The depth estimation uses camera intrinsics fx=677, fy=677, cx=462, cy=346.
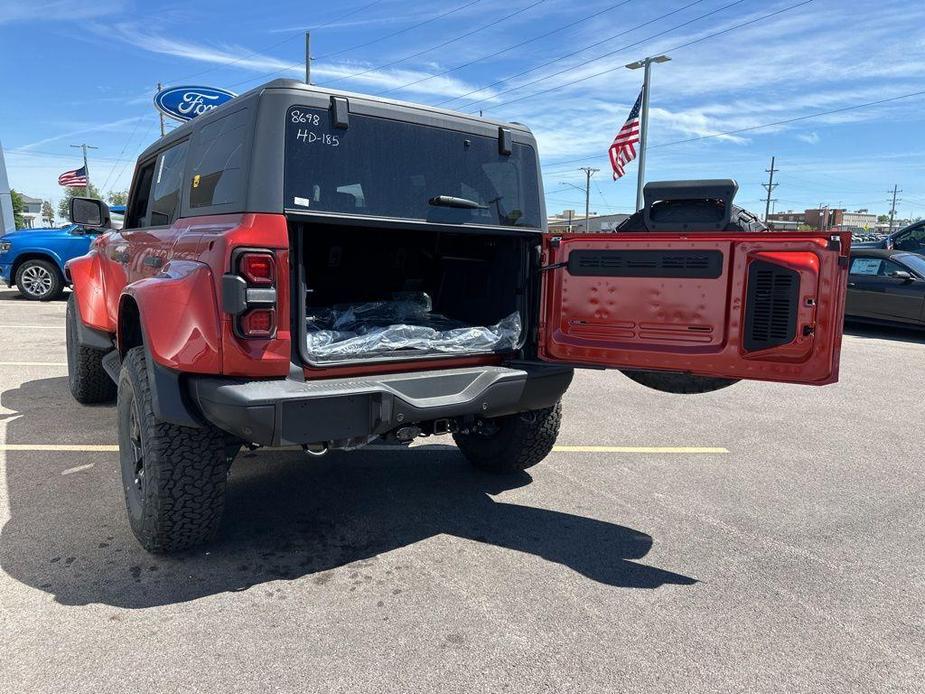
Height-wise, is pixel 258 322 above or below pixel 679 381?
above

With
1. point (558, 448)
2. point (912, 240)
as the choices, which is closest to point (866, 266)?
point (912, 240)

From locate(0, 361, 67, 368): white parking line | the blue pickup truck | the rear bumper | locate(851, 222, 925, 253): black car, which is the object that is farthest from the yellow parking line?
locate(851, 222, 925, 253): black car

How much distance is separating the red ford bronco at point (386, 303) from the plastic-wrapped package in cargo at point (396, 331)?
15 mm

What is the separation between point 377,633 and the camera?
8.41 feet

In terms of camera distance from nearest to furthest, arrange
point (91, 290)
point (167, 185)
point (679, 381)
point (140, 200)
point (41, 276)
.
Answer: point (679, 381), point (167, 185), point (140, 200), point (91, 290), point (41, 276)

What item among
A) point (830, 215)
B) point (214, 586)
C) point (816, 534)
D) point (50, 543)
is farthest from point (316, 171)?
point (830, 215)

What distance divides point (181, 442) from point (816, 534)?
3199 mm

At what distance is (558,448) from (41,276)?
1187 centimetres

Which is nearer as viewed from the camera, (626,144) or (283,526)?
(283,526)

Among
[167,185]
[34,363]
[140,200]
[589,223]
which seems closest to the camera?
[167,185]

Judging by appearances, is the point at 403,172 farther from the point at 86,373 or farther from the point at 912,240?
the point at 912,240

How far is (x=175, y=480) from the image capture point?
9.58ft

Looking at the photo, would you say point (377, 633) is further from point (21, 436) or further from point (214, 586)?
point (21, 436)

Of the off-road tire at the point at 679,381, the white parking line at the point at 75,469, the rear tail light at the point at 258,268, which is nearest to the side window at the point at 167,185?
the rear tail light at the point at 258,268
